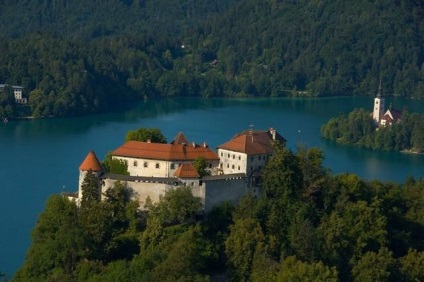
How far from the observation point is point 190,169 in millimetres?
25938

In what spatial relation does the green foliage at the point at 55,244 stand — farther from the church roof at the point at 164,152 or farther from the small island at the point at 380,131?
the small island at the point at 380,131

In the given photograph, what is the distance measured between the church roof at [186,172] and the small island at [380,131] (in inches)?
1054

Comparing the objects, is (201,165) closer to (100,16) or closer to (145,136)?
(145,136)

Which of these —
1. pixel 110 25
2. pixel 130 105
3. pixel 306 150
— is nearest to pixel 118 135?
pixel 130 105

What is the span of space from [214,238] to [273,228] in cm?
143

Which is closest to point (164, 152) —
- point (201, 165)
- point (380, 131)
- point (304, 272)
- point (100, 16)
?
point (201, 165)

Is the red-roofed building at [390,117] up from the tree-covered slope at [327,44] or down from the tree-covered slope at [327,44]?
down

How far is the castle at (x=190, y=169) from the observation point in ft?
84.7

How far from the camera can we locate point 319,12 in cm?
9175

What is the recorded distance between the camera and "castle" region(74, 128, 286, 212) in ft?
84.7

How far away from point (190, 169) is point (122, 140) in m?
21.4

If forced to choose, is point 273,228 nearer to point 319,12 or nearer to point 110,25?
point 319,12

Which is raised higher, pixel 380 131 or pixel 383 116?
pixel 383 116

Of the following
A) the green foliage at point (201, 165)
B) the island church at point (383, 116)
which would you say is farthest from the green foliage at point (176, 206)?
the island church at point (383, 116)
